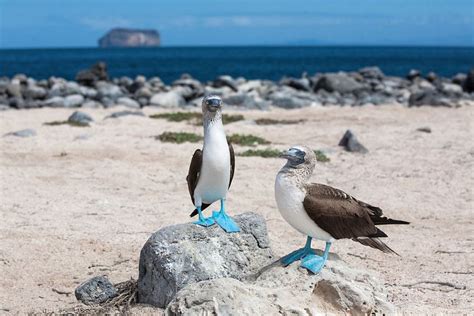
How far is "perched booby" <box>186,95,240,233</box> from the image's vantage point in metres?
5.36

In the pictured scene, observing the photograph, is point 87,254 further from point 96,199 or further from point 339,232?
point 339,232

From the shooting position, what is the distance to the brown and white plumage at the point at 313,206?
4.77 metres

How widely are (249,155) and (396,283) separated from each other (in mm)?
5755

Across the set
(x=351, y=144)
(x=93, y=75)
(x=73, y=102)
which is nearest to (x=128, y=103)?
(x=73, y=102)

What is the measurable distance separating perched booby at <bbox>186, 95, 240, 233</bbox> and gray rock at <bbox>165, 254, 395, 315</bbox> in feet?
2.58

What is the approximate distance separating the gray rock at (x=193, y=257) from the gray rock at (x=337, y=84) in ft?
72.7

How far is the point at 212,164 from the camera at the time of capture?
17.6 ft

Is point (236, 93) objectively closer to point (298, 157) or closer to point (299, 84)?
point (299, 84)

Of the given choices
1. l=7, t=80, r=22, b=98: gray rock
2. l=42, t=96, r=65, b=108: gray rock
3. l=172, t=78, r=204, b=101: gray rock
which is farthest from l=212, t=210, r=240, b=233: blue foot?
l=7, t=80, r=22, b=98: gray rock

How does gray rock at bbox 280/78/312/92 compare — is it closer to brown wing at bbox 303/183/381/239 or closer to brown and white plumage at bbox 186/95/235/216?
brown and white plumage at bbox 186/95/235/216

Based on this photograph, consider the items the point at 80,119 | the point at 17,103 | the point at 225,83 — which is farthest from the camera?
the point at 225,83

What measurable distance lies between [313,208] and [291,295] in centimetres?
Answer: 61

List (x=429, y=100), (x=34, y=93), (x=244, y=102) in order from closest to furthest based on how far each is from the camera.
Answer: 1. (x=429, y=100)
2. (x=244, y=102)
3. (x=34, y=93)

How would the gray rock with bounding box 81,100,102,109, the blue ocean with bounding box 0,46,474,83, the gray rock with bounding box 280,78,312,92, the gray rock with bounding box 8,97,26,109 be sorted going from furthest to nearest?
1. the blue ocean with bounding box 0,46,474,83
2. the gray rock with bounding box 280,78,312,92
3. the gray rock with bounding box 8,97,26,109
4. the gray rock with bounding box 81,100,102,109
